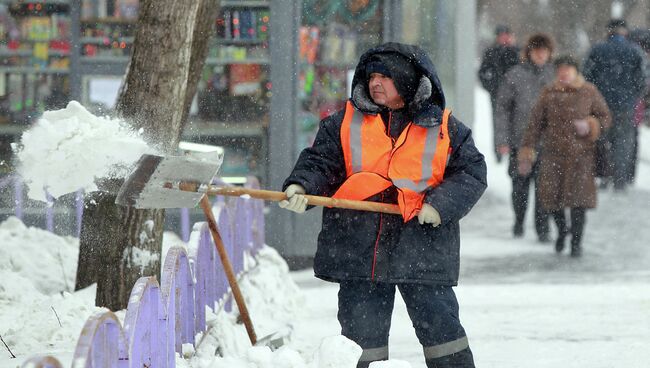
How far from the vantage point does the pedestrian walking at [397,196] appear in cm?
480

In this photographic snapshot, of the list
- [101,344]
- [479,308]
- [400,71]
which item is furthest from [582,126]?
[101,344]

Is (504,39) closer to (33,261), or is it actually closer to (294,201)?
(33,261)

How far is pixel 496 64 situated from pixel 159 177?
9.21 metres

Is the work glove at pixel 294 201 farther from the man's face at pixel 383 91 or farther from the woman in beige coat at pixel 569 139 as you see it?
the woman in beige coat at pixel 569 139

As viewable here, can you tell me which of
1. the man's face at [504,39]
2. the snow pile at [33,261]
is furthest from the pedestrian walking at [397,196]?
the man's face at [504,39]

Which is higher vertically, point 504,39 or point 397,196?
point 504,39

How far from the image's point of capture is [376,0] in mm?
10180

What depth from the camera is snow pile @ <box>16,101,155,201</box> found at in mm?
4539

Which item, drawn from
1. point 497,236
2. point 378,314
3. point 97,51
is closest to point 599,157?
point 497,236

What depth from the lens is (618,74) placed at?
13508 mm

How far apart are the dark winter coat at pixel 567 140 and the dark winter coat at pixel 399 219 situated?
5319 mm

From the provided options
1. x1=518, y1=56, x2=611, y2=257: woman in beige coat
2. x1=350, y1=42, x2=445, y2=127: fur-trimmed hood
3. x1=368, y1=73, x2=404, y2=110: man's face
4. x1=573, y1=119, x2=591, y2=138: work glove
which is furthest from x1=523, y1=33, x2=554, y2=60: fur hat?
x1=368, y1=73, x2=404, y2=110: man's face

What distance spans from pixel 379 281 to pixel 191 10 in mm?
1835

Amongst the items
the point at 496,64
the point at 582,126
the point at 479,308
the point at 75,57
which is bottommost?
the point at 479,308
